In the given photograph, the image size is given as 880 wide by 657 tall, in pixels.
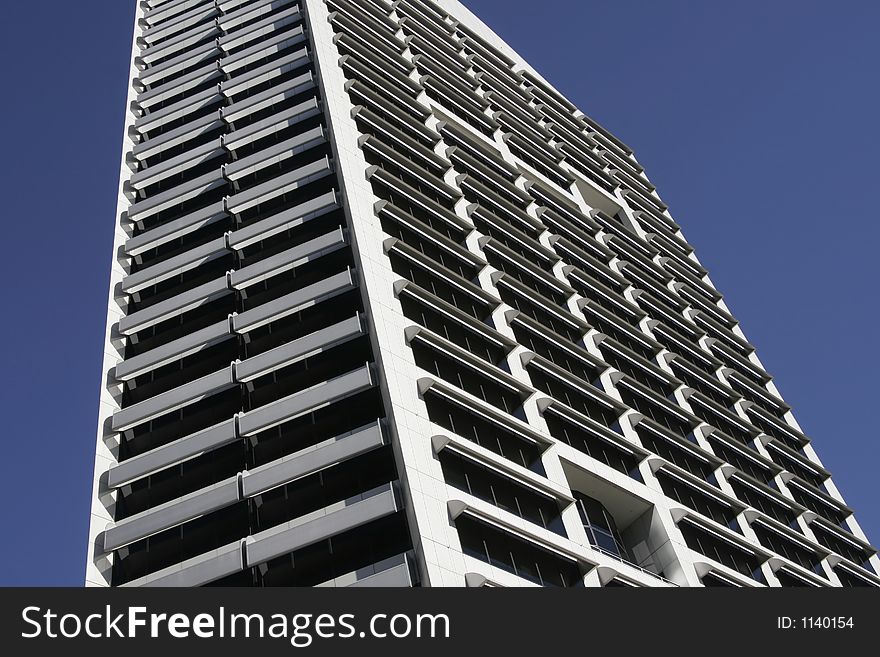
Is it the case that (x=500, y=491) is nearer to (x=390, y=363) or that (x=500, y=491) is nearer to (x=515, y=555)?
(x=515, y=555)

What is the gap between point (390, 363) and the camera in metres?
37.2

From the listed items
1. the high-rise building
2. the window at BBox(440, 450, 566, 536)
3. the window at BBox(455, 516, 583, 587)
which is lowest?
the window at BBox(455, 516, 583, 587)

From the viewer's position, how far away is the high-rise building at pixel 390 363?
35.1 metres

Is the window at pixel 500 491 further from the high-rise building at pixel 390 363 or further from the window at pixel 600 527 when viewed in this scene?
the window at pixel 600 527

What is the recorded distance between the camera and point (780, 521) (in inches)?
2133

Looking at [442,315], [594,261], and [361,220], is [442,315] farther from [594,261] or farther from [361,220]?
[594,261]

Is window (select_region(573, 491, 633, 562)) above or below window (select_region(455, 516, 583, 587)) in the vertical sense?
above

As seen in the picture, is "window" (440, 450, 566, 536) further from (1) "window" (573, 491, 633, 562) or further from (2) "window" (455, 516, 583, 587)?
(1) "window" (573, 491, 633, 562)

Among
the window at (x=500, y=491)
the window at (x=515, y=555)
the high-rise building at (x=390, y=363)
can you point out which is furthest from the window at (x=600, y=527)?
the window at (x=515, y=555)

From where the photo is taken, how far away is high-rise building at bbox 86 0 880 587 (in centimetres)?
3512

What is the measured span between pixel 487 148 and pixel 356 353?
31915 mm

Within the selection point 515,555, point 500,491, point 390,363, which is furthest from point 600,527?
point 390,363

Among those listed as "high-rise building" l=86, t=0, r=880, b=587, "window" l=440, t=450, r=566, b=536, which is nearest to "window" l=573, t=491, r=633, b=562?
"high-rise building" l=86, t=0, r=880, b=587
